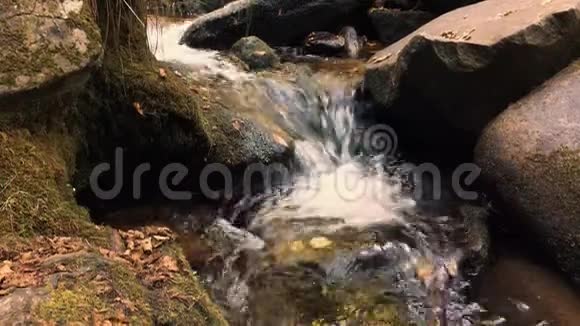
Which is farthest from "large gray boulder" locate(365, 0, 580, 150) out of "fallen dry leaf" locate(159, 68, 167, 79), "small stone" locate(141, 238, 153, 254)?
"small stone" locate(141, 238, 153, 254)

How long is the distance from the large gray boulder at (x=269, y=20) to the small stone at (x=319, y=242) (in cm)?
495

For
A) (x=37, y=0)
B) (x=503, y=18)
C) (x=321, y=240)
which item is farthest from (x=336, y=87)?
(x=37, y=0)

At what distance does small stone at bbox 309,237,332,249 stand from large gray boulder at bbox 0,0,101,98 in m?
2.03

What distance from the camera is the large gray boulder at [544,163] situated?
4008mm

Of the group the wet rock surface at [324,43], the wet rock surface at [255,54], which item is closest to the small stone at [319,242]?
the wet rock surface at [255,54]

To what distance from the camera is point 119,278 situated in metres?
2.05

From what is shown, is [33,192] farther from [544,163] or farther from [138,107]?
[544,163]

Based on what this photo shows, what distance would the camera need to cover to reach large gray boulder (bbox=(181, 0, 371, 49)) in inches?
334

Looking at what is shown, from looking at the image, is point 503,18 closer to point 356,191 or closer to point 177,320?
point 356,191

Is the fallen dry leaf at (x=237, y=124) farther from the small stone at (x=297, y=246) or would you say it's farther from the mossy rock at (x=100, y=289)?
the mossy rock at (x=100, y=289)

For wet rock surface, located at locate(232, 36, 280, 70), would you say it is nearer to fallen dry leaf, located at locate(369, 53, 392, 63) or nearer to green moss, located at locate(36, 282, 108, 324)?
fallen dry leaf, located at locate(369, 53, 392, 63)

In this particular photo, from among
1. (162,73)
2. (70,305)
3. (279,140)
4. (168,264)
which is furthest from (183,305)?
(279,140)

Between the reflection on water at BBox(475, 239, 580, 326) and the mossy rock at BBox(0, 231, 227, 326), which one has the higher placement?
the mossy rock at BBox(0, 231, 227, 326)

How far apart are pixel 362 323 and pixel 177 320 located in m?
1.61
